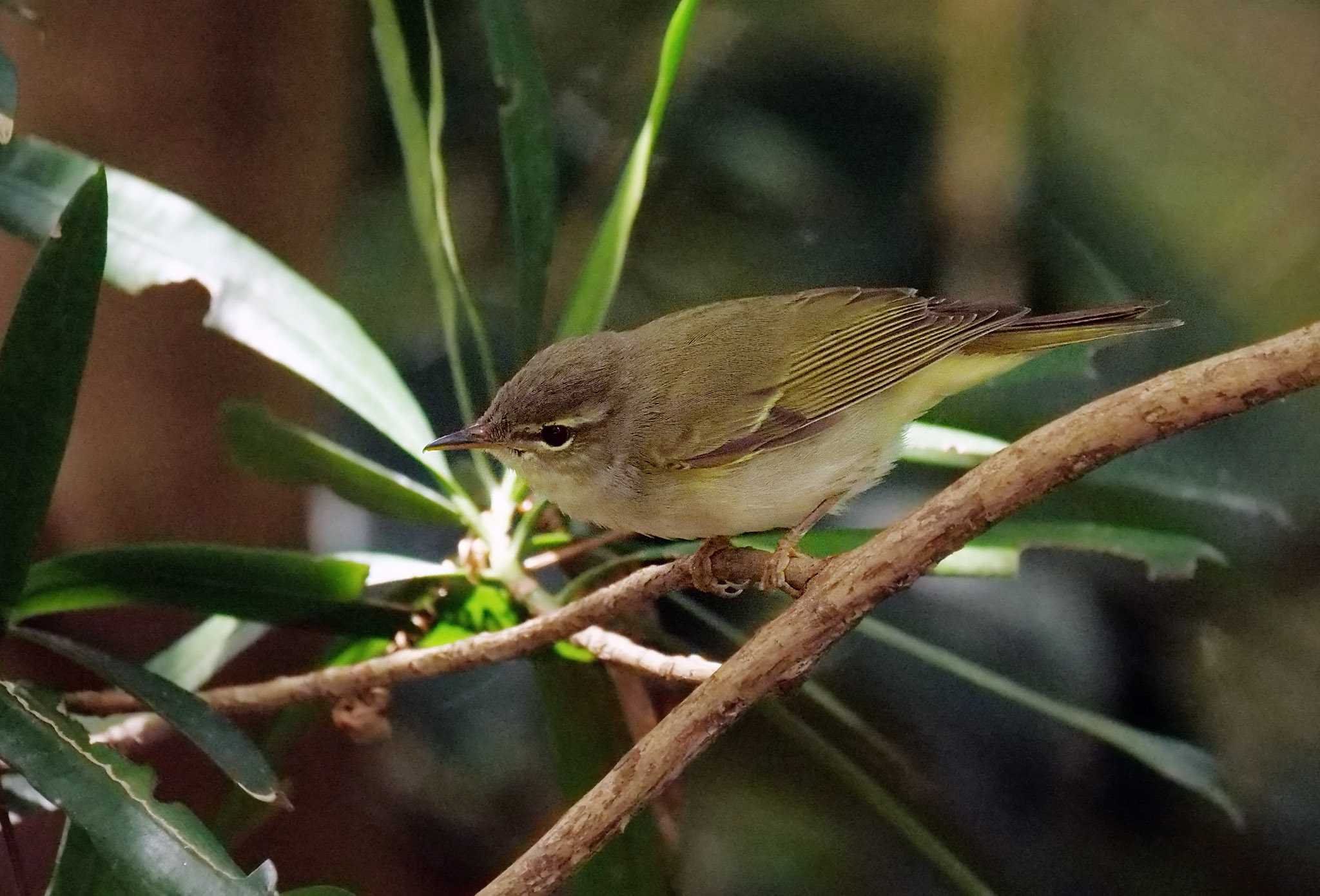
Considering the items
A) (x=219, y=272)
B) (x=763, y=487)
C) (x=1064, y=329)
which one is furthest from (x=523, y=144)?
(x=1064, y=329)

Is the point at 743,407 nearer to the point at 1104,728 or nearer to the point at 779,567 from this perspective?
the point at 779,567

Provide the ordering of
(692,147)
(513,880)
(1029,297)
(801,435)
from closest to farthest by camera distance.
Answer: (513,880) < (801,435) < (1029,297) < (692,147)

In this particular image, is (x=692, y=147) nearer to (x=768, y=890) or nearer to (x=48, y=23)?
(x=48, y=23)

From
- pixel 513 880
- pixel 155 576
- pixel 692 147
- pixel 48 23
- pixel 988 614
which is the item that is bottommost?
Answer: pixel 513 880

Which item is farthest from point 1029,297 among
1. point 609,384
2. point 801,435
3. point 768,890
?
point 768,890

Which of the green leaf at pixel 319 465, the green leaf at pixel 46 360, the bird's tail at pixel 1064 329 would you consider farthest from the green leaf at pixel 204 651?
the bird's tail at pixel 1064 329

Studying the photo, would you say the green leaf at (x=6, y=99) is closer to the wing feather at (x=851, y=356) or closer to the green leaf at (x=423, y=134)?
the green leaf at (x=423, y=134)

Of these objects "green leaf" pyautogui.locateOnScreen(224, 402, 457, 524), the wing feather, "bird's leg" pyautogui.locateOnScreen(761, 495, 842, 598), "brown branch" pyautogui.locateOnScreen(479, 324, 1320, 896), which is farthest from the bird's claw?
"green leaf" pyautogui.locateOnScreen(224, 402, 457, 524)
